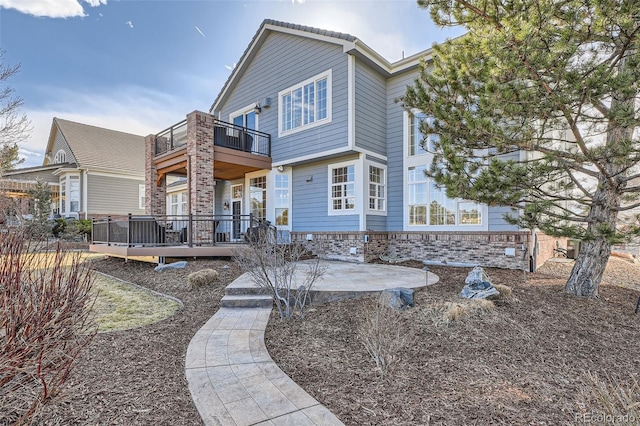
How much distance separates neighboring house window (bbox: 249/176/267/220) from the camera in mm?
13094

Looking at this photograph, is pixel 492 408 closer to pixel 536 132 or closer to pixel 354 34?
pixel 536 132

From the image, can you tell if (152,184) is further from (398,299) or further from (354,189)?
(398,299)

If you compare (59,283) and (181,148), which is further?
(181,148)

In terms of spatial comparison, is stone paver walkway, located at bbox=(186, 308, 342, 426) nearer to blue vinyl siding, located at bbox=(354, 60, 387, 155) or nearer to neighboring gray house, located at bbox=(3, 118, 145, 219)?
blue vinyl siding, located at bbox=(354, 60, 387, 155)

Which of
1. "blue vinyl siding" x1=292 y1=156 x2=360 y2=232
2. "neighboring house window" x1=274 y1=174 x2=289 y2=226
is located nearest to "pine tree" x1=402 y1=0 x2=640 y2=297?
"blue vinyl siding" x1=292 y1=156 x2=360 y2=232

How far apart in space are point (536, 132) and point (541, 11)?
5.74 ft

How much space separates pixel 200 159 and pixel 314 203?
4178 millimetres

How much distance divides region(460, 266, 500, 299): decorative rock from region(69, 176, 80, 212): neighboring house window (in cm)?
2318

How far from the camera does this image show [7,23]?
12719 mm

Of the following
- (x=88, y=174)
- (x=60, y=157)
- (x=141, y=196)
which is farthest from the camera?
(x=60, y=157)

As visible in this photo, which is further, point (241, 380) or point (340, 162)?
point (340, 162)

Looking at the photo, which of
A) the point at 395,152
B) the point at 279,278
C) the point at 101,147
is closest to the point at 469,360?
the point at 279,278

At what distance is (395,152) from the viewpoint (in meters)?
11.2

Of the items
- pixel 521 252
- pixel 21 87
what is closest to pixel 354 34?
pixel 521 252
